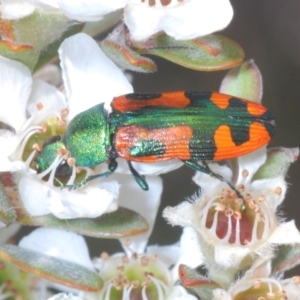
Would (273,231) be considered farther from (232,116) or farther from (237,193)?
(232,116)

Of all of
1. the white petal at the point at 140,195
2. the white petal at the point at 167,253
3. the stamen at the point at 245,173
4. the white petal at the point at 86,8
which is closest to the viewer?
the white petal at the point at 86,8

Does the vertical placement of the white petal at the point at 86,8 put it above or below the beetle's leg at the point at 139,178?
above

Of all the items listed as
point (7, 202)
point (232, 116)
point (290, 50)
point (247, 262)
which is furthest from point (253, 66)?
point (290, 50)

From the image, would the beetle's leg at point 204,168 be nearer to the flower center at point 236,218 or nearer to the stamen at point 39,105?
the flower center at point 236,218

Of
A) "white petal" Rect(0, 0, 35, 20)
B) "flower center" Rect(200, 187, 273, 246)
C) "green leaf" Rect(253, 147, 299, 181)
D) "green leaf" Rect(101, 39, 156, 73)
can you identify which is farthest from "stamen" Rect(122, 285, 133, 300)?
"white petal" Rect(0, 0, 35, 20)

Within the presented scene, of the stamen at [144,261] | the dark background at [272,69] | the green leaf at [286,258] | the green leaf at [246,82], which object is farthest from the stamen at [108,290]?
the dark background at [272,69]

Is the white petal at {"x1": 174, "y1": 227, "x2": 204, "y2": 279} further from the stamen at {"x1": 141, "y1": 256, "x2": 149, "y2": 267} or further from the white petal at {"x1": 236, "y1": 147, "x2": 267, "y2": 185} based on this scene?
the white petal at {"x1": 236, "y1": 147, "x2": 267, "y2": 185}

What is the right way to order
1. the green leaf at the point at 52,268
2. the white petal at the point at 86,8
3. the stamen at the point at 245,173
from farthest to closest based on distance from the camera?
1. the stamen at the point at 245,173
2. the green leaf at the point at 52,268
3. the white petal at the point at 86,8

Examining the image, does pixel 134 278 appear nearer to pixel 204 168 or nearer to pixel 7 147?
pixel 204 168
